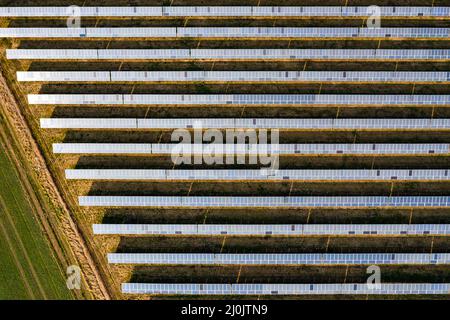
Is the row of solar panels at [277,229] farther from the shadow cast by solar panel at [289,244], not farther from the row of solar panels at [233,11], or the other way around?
the row of solar panels at [233,11]

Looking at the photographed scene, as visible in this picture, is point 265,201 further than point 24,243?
No

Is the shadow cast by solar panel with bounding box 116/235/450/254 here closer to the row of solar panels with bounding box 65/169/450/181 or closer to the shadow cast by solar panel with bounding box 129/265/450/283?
the shadow cast by solar panel with bounding box 129/265/450/283

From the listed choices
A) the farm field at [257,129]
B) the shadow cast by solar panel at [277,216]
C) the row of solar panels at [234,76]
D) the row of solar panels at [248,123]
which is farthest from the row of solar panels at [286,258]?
the row of solar panels at [234,76]

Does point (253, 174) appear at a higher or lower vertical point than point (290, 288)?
higher

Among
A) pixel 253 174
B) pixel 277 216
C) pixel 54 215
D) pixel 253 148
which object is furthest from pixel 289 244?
pixel 54 215

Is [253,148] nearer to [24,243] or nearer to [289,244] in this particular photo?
[289,244]

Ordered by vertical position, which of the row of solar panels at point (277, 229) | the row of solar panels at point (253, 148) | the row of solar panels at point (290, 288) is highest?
the row of solar panels at point (253, 148)

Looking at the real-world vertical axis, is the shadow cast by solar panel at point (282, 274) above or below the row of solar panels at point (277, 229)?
below
